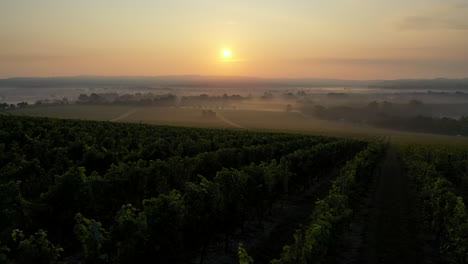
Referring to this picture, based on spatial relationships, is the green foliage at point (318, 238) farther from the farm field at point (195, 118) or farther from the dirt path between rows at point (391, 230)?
the farm field at point (195, 118)

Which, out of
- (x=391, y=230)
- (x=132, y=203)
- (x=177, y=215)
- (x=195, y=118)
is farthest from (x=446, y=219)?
(x=195, y=118)

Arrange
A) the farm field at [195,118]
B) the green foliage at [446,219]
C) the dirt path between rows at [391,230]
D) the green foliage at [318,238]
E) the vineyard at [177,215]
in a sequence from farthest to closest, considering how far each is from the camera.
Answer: the farm field at [195,118]
the dirt path between rows at [391,230]
the green foliage at [446,219]
the vineyard at [177,215]
the green foliage at [318,238]

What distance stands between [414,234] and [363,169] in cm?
936

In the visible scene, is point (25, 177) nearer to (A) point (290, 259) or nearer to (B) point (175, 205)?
(B) point (175, 205)

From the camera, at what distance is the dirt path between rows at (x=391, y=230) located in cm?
1377

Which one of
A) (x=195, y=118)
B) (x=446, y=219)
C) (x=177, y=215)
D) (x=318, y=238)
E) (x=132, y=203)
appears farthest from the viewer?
(x=195, y=118)

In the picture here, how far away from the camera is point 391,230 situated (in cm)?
1700

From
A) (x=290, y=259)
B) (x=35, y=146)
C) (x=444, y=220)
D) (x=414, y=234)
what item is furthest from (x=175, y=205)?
(x=35, y=146)

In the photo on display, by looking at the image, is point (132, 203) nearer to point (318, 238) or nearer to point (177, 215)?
point (177, 215)

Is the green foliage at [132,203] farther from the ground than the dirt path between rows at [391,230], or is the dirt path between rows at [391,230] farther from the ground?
the green foliage at [132,203]

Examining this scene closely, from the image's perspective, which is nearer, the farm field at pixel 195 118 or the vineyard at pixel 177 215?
the vineyard at pixel 177 215

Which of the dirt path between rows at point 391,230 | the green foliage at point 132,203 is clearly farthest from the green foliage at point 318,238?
the dirt path between rows at point 391,230

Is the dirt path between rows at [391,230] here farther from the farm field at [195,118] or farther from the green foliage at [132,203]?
the farm field at [195,118]

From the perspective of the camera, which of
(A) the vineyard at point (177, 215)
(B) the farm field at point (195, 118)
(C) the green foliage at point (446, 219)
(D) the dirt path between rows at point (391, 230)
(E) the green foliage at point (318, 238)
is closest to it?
(E) the green foliage at point (318, 238)
